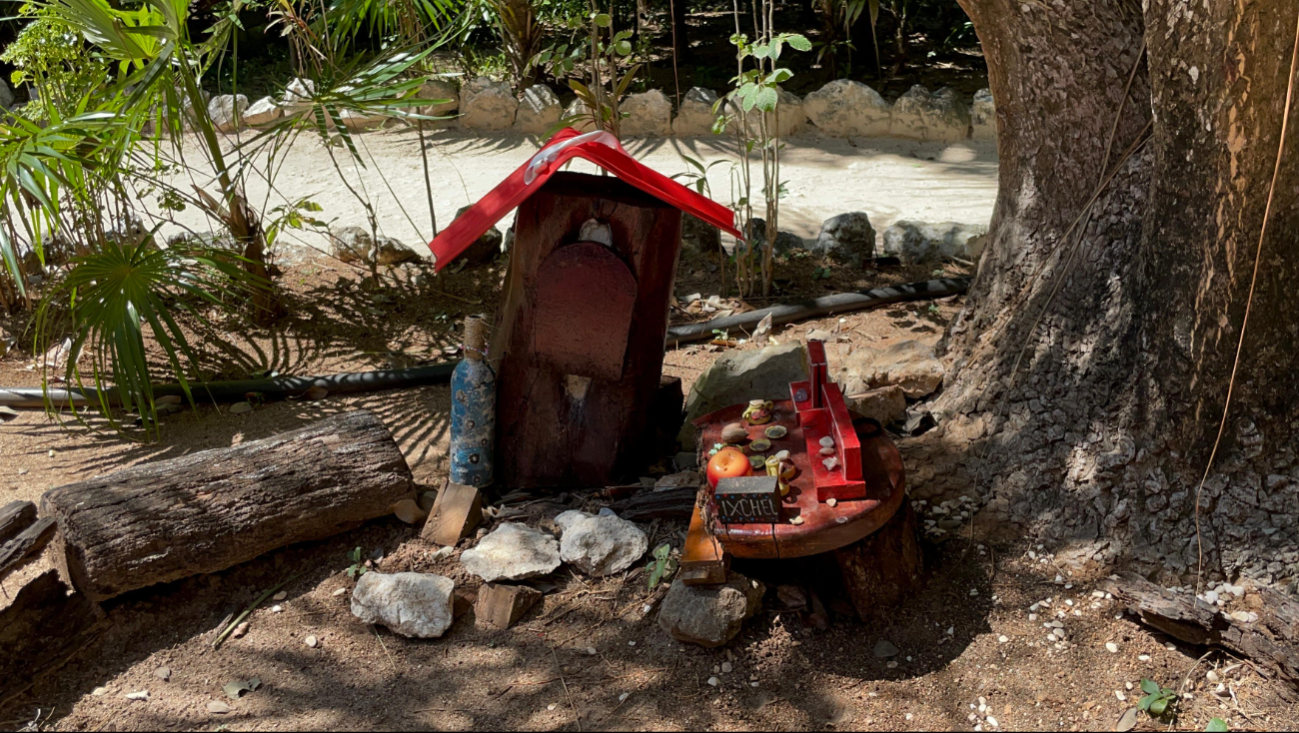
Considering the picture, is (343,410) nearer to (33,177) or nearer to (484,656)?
(33,177)

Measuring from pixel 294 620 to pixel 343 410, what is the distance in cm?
142

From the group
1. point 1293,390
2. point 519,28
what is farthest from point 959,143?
point 1293,390

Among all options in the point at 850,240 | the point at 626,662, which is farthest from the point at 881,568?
the point at 850,240

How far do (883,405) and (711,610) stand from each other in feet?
3.94

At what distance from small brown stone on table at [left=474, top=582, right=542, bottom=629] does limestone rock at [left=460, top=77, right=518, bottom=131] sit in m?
6.17

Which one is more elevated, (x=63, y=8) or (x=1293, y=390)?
(x=63, y=8)

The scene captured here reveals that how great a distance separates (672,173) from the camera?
23.7ft

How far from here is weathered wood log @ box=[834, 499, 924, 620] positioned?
2.70 metres

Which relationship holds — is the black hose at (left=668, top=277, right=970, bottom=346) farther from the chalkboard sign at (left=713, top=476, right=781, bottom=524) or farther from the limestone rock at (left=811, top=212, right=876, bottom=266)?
the chalkboard sign at (left=713, top=476, right=781, bottom=524)

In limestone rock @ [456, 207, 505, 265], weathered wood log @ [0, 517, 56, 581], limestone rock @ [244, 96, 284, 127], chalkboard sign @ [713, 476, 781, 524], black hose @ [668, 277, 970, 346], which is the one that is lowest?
weathered wood log @ [0, 517, 56, 581]

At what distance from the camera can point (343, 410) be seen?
4.27m

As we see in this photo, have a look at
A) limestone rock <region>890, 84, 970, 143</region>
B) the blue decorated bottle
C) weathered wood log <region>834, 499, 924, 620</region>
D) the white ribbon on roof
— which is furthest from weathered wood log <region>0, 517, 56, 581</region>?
limestone rock <region>890, 84, 970, 143</region>

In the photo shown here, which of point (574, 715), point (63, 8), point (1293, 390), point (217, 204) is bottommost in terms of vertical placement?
point (574, 715)

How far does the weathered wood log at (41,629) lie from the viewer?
2821 millimetres
